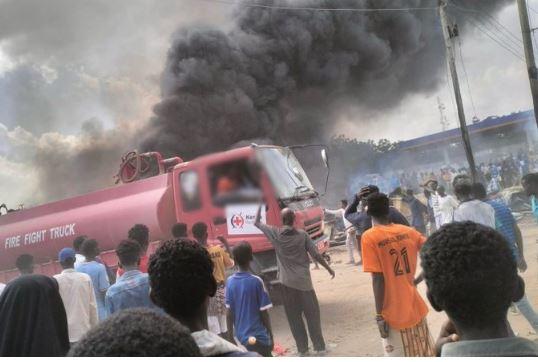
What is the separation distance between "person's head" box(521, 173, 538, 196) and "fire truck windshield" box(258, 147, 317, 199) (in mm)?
1581

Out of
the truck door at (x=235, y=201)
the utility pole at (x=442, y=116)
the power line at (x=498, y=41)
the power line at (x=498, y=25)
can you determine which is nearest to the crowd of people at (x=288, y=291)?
the truck door at (x=235, y=201)

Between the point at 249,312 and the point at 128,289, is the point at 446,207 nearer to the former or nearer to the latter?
the point at 249,312

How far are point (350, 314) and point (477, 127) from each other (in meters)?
1.69

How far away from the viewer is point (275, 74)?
4.57 m

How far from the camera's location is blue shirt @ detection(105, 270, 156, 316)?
9.00ft

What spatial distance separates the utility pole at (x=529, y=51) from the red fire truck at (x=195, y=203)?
147 centimetres

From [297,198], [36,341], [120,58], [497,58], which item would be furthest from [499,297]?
[120,58]

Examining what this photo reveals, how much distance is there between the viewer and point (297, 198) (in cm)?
412

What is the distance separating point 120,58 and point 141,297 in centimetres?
250

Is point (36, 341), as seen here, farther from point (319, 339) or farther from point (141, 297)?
point (319, 339)

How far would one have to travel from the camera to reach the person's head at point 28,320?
2502mm

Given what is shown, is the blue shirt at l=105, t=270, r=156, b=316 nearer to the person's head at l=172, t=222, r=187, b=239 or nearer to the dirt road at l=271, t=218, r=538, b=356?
the person's head at l=172, t=222, r=187, b=239

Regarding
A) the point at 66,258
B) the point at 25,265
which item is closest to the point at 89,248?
the point at 66,258

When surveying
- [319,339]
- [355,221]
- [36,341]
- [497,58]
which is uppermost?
[497,58]
